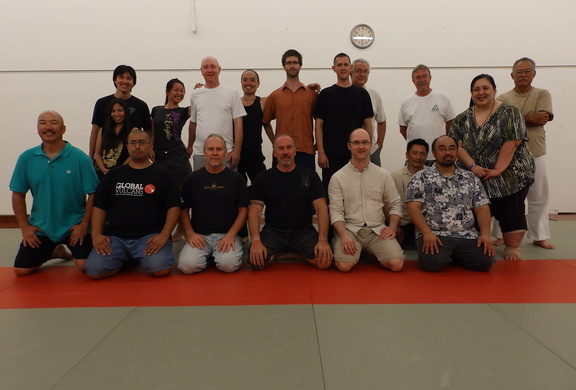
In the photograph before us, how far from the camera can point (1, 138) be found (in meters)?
6.11

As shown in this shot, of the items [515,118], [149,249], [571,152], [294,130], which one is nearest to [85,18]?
[294,130]

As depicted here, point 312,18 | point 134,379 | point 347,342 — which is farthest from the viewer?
point 312,18

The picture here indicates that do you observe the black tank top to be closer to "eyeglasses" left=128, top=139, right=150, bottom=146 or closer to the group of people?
the group of people

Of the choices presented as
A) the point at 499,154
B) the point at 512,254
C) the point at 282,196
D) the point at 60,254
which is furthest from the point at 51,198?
the point at 512,254

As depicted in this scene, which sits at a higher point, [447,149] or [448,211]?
[447,149]

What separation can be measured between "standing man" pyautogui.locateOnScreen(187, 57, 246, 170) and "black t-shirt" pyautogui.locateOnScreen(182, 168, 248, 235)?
615 mm

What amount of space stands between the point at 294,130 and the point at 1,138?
4.72m

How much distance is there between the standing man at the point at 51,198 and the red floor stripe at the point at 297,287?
199mm

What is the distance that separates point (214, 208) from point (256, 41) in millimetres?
3336

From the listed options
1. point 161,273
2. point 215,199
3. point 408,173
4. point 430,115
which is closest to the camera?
point 161,273

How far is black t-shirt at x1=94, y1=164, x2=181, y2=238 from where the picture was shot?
3459mm

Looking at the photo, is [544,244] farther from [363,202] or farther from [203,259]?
[203,259]

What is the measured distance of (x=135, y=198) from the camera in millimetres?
3459

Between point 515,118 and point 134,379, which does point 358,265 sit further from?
point 134,379
